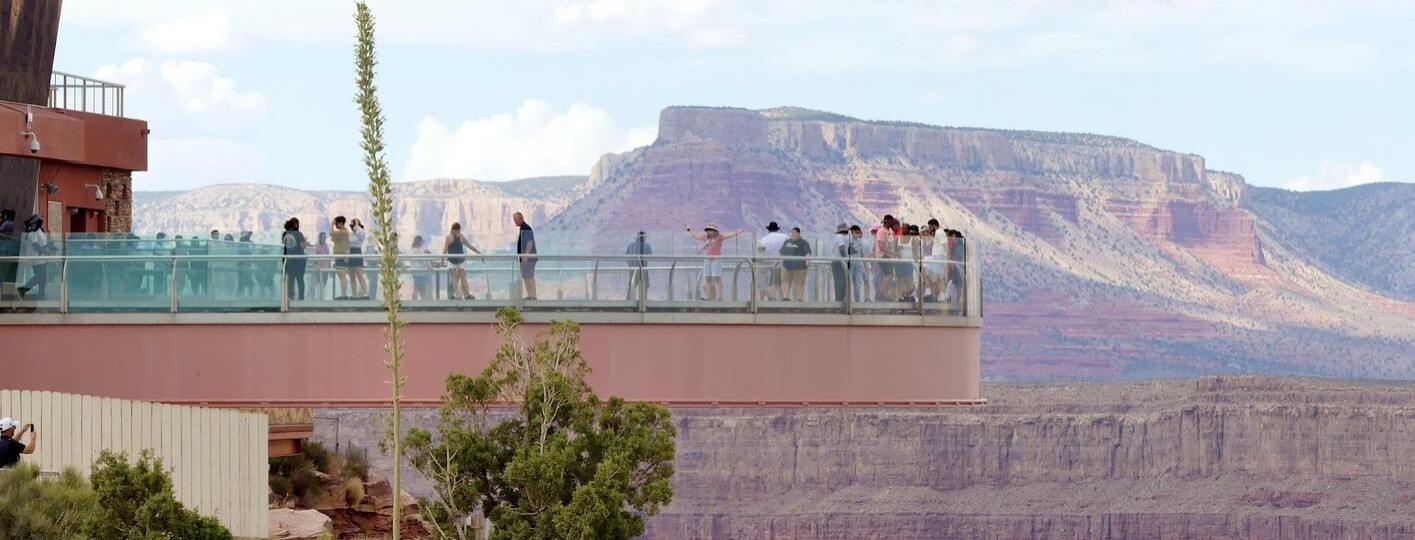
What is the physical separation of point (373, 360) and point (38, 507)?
16.9 feet

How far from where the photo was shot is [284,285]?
32656mm

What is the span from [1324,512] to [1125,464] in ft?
44.3

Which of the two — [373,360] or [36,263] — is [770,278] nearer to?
[373,360]

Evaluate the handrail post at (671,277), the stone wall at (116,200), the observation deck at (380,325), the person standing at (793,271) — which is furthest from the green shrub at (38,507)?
the stone wall at (116,200)

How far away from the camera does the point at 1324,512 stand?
167500mm

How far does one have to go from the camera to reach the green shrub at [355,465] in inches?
1996

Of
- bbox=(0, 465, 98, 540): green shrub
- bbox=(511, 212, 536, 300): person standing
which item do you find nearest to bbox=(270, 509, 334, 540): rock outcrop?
bbox=(511, 212, 536, 300): person standing

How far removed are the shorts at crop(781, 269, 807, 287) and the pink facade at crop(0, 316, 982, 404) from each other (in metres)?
0.59

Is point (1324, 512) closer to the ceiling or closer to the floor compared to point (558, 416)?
closer to the floor

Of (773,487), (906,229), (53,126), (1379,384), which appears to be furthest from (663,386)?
(1379,384)

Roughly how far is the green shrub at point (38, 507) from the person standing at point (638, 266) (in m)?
7.39

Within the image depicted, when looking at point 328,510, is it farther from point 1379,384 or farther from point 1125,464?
point 1379,384

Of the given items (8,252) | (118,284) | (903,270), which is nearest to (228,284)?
(118,284)

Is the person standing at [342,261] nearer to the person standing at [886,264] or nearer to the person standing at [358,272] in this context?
the person standing at [358,272]
